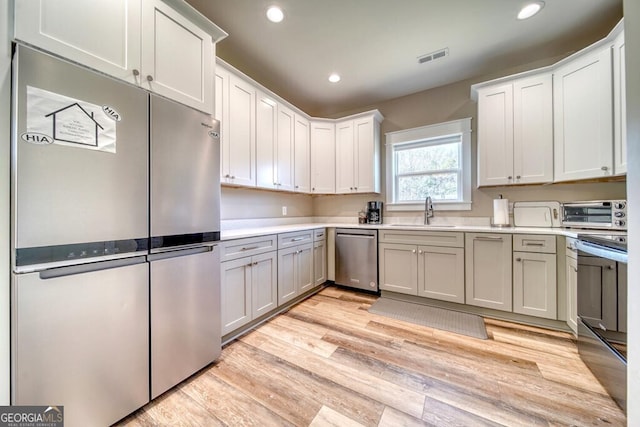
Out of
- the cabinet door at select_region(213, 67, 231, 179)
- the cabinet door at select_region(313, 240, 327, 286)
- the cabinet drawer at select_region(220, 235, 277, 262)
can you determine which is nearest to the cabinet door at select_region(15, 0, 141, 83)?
the cabinet door at select_region(213, 67, 231, 179)

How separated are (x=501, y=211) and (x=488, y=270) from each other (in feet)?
2.45

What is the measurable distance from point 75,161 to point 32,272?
0.49 meters

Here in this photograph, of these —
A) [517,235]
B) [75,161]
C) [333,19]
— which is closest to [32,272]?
[75,161]

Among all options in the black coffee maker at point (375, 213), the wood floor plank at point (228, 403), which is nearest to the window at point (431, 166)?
the black coffee maker at point (375, 213)

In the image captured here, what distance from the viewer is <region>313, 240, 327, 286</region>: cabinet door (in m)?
3.06

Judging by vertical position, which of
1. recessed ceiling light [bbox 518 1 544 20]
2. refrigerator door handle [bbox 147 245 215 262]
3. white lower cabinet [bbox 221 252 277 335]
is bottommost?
white lower cabinet [bbox 221 252 277 335]

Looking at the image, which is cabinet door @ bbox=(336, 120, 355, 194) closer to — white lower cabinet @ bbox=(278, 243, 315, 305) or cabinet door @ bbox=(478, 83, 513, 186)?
white lower cabinet @ bbox=(278, 243, 315, 305)

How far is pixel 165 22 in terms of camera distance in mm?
1440

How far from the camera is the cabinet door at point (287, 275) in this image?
8.08ft

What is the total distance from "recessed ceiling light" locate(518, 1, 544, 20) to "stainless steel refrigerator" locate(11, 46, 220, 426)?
280 cm

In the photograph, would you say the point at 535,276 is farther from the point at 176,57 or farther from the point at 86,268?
the point at 176,57

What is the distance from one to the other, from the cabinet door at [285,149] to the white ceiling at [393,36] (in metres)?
0.49

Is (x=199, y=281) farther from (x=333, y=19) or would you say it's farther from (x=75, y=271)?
(x=333, y=19)

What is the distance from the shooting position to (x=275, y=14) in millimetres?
1999
